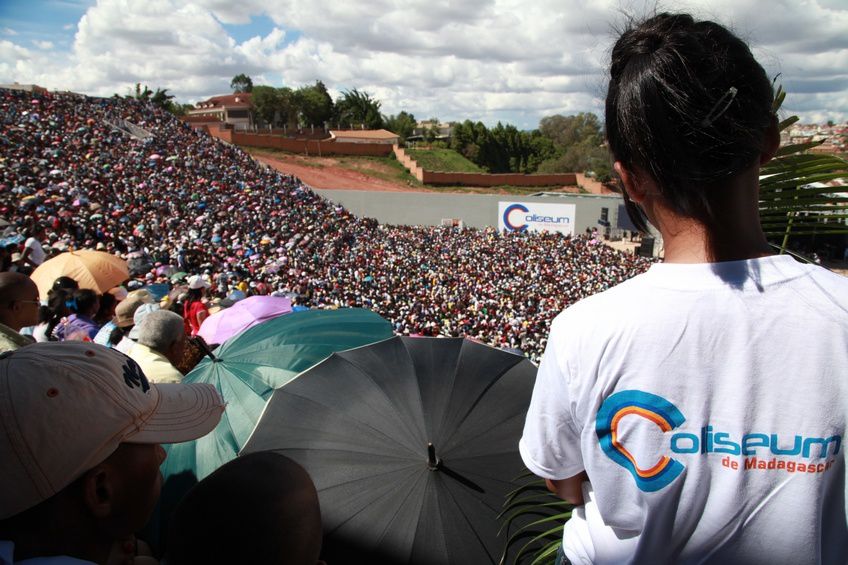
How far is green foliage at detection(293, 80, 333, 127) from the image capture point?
5425 centimetres

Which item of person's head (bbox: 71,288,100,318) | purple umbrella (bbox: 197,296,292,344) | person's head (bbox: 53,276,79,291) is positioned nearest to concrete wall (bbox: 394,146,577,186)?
purple umbrella (bbox: 197,296,292,344)

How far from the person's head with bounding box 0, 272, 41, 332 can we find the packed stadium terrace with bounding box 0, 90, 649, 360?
8.12 metres

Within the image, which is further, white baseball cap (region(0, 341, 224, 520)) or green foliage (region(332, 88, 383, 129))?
green foliage (region(332, 88, 383, 129))

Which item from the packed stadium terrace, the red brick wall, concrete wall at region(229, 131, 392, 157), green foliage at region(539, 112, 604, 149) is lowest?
the packed stadium terrace

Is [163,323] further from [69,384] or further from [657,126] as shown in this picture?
[657,126]

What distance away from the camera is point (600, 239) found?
1031 inches

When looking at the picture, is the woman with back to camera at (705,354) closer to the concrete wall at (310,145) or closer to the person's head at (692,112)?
the person's head at (692,112)

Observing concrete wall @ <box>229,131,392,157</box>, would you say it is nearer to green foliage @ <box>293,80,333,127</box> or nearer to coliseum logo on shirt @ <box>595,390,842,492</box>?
green foliage @ <box>293,80,333,127</box>

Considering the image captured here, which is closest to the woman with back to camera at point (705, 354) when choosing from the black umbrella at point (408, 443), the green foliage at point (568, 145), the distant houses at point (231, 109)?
the black umbrella at point (408, 443)

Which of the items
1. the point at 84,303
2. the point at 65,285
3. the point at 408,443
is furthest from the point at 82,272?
the point at 408,443

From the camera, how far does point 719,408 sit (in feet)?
2.52

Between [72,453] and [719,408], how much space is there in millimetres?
1121

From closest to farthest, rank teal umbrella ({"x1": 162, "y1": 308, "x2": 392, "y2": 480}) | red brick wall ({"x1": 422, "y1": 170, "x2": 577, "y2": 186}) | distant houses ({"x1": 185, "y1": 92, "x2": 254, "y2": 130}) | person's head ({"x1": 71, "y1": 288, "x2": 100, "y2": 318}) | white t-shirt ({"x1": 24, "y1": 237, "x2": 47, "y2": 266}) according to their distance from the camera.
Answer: teal umbrella ({"x1": 162, "y1": 308, "x2": 392, "y2": 480})
person's head ({"x1": 71, "y1": 288, "x2": 100, "y2": 318})
white t-shirt ({"x1": 24, "y1": 237, "x2": 47, "y2": 266})
red brick wall ({"x1": 422, "y1": 170, "x2": 577, "y2": 186})
distant houses ({"x1": 185, "y1": 92, "x2": 254, "y2": 130})

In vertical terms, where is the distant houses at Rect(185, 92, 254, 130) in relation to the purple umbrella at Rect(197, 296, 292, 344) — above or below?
above
